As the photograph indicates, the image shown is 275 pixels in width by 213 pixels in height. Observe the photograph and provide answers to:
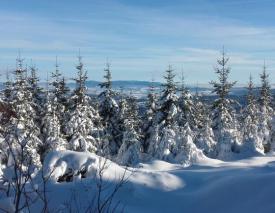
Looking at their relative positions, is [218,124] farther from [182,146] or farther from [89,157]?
[89,157]

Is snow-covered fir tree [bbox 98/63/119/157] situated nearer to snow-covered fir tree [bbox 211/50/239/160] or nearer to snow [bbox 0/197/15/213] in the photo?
snow-covered fir tree [bbox 211/50/239/160]

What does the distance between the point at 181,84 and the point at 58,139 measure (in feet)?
41.1

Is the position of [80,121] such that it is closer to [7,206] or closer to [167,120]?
[167,120]

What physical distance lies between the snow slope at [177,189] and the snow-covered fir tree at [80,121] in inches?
692

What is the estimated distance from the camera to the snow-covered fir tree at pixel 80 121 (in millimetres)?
34656

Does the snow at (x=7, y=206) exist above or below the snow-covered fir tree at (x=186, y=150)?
above

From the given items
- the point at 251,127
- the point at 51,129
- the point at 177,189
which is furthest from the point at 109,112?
the point at 177,189

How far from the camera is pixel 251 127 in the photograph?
46.3m

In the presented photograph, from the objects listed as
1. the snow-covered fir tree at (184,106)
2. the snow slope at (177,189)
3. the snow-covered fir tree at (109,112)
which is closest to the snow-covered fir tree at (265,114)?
the snow-covered fir tree at (184,106)

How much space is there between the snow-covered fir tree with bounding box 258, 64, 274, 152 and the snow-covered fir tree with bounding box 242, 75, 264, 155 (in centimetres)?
62

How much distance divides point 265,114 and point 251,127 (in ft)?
14.4

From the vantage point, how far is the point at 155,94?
141ft

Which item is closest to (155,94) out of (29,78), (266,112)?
(29,78)

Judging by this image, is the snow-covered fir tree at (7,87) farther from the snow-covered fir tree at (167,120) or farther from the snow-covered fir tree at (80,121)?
the snow-covered fir tree at (167,120)
